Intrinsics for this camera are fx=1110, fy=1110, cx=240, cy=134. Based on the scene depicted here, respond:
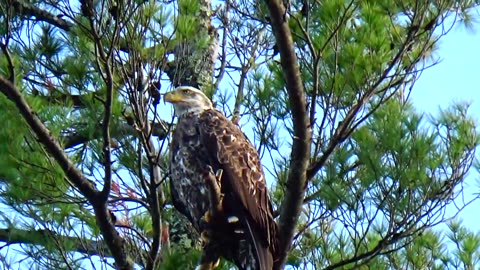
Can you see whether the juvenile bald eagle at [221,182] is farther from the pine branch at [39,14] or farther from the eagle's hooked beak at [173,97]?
the pine branch at [39,14]

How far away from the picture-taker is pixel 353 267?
15.1 ft

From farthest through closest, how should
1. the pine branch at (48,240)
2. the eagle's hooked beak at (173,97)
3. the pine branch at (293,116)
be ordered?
the eagle's hooked beak at (173,97) < the pine branch at (48,240) < the pine branch at (293,116)

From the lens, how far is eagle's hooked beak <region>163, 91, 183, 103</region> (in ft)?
16.1

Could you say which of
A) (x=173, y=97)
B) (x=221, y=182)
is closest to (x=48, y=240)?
(x=221, y=182)

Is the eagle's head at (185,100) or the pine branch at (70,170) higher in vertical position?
the eagle's head at (185,100)

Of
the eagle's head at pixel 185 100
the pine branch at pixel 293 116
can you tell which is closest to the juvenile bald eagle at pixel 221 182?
the eagle's head at pixel 185 100

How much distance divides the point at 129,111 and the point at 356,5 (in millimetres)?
990


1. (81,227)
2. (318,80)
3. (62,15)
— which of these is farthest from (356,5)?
(81,227)

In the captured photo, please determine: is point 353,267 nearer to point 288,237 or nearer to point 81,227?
point 288,237

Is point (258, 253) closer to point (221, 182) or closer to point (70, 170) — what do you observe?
point (221, 182)

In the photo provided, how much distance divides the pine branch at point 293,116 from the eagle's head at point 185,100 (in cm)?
112

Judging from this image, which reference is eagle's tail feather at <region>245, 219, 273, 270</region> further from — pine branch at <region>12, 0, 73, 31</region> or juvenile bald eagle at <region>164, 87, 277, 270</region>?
pine branch at <region>12, 0, 73, 31</region>

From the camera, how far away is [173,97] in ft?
16.2

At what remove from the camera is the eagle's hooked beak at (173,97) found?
491cm
